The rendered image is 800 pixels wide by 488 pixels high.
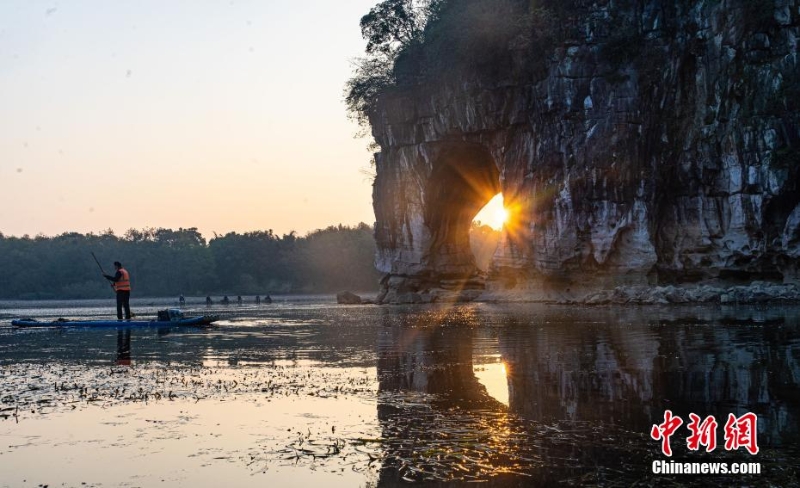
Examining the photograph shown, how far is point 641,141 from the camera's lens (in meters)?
53.7

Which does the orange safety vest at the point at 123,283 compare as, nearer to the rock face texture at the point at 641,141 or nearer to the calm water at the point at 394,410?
the calm water at the point at 394,410

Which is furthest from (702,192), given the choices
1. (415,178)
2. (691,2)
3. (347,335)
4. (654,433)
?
(654,433)

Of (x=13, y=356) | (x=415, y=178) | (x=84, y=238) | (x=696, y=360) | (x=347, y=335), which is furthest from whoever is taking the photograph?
(x=84, y=238)

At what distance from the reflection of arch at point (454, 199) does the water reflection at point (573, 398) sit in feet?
141

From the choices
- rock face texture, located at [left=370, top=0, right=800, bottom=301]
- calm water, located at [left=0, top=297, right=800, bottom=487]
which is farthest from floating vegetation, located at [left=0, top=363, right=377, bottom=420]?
rock face texture, located at [left=370, top=0, right=800, bottom=301]

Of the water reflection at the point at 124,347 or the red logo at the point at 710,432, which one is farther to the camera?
the water reflection at the point at 124,347

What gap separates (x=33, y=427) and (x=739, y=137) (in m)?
45.2

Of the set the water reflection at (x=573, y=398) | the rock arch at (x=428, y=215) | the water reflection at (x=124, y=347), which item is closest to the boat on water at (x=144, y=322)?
the water reflection at (x=124, y=347)

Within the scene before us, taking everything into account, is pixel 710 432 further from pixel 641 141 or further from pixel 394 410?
pixel 641 141

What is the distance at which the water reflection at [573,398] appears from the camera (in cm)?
916

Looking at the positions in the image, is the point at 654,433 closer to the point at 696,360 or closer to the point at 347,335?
the point at 696,360

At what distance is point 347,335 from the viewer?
93.7ft

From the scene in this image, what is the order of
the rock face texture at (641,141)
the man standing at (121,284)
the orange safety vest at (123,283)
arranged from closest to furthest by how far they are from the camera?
the man standing at (121,284) → the orange safety vest at (123,283) → the rock face texture at (641,141)

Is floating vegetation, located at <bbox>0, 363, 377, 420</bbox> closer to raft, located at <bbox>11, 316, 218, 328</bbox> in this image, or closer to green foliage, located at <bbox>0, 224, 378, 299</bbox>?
raft, located at <bbox>11, 316, 218, 328</bbox>
